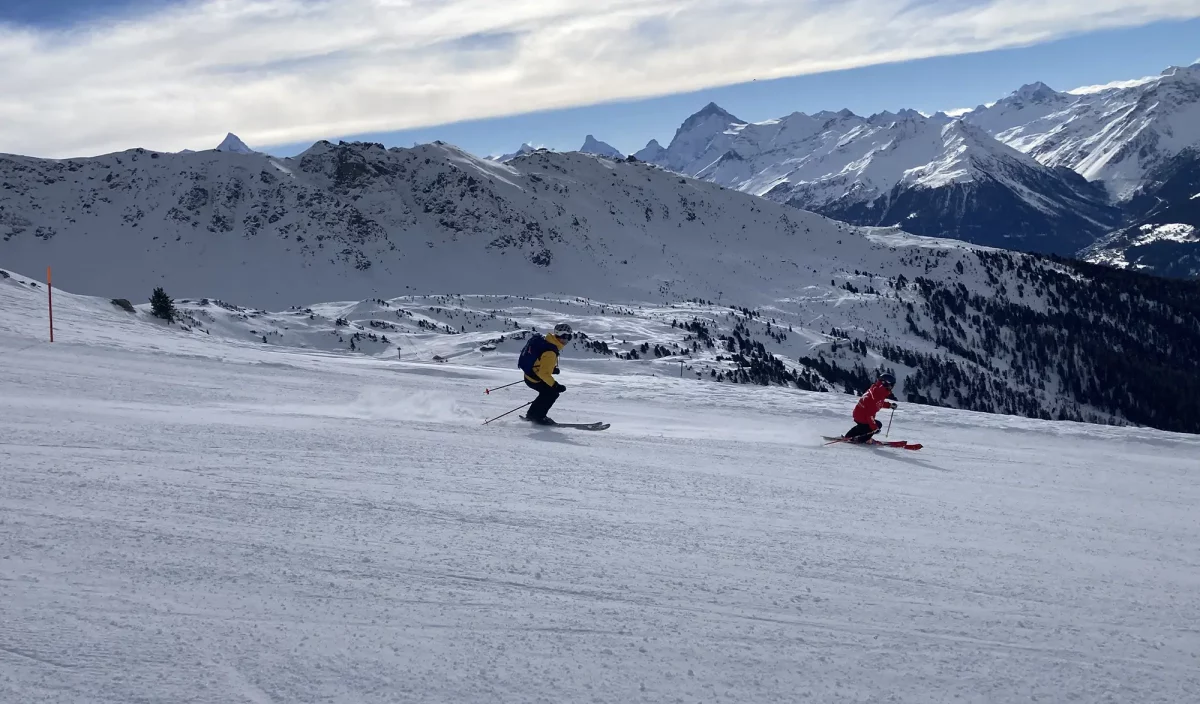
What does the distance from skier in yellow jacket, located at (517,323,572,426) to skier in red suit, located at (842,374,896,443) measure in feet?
16.5

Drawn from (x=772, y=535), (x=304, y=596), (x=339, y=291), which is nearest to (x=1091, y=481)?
(x=772, y=535)

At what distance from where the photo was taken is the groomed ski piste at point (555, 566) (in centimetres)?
490

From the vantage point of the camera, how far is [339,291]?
11800 centimetres

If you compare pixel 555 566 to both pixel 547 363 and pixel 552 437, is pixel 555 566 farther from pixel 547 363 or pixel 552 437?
pixel 547 363

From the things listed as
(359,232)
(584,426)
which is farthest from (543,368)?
(359,232)

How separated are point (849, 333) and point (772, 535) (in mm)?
125472

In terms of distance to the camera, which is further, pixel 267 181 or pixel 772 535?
pixel 267 181

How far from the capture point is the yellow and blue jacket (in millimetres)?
13227

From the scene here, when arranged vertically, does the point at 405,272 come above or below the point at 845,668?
above

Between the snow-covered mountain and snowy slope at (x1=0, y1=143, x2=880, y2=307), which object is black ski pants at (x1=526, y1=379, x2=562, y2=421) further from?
snowy slope at (x1=0, y1=143, x2=880, y2=307)

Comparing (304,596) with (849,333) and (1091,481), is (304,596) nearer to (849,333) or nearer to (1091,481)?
(1091,481)

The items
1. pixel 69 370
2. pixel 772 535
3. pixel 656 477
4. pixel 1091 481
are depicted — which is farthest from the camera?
pixel 69 370

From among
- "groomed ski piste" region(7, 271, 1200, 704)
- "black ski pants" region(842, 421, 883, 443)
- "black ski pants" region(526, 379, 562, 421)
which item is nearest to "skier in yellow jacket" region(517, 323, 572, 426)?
"black ski pants" region(526, 379, 562, 421)

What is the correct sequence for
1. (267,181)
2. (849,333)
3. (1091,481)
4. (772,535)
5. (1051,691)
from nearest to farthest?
(1051,691), (772,535), (1091,481), (849,333), (267,181)
